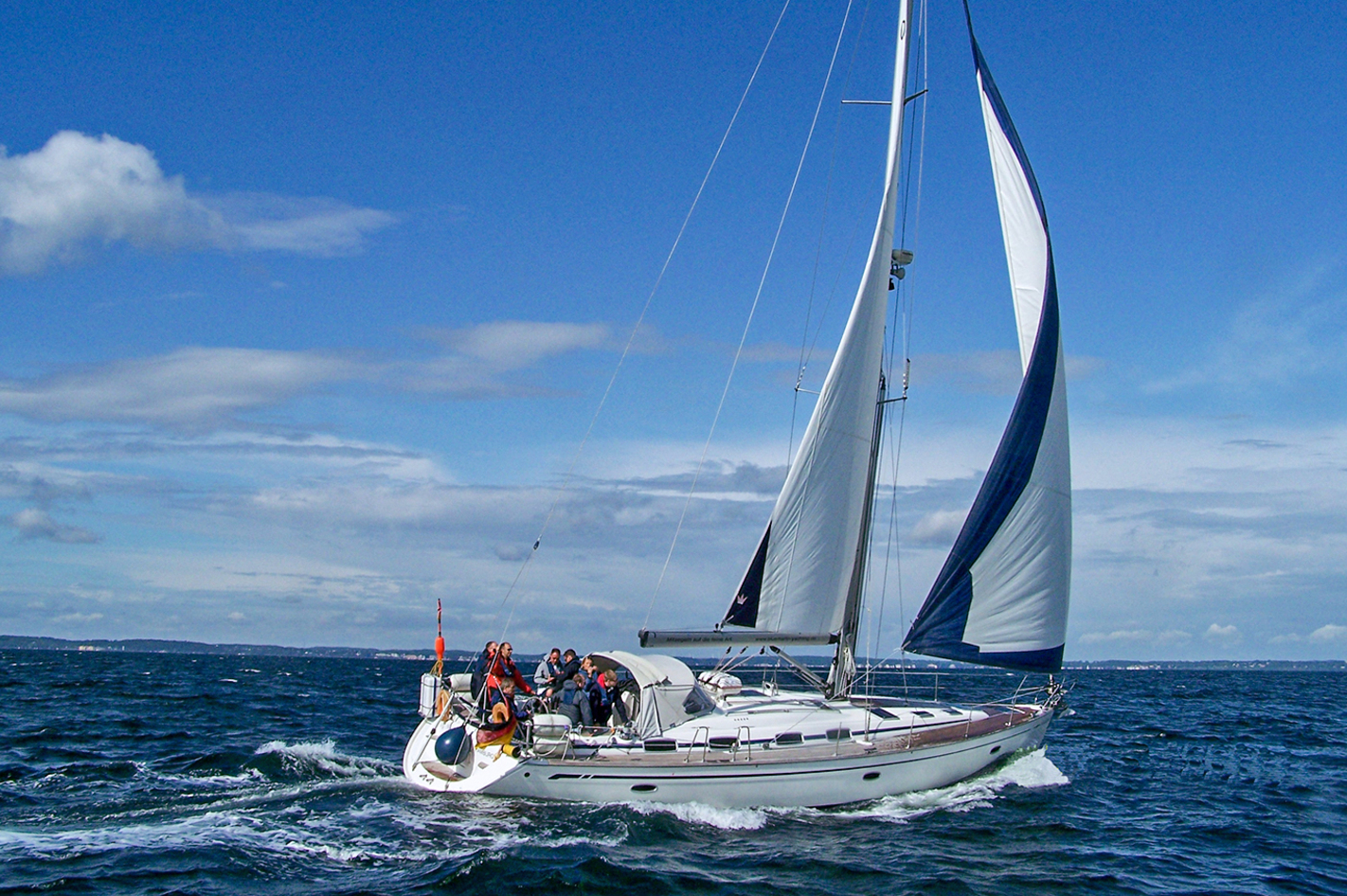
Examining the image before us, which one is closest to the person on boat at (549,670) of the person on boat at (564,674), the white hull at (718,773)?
the person on boat at (564,674)

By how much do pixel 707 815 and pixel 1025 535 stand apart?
7.48 meters

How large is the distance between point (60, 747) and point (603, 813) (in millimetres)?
13166

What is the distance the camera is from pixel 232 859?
482 inches

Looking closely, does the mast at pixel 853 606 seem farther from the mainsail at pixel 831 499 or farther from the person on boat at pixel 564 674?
the person on boat at pixel 564 674

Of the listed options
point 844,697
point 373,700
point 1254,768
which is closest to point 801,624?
point 844,697

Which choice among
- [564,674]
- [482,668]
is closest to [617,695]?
[564,674]

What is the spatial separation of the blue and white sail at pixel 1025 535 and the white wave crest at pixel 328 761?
948 centimetres

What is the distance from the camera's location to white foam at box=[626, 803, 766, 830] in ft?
47.8

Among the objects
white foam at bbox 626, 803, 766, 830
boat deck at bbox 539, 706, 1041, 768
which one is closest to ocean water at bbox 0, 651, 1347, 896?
white foam at bbox 626, 803, 766, 830

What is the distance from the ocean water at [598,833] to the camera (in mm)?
11984

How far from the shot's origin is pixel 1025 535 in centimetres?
1825

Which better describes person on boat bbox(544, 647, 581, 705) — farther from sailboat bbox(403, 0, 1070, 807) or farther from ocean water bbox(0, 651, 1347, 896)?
ocean water bbox(0, 651, 1347, 896)

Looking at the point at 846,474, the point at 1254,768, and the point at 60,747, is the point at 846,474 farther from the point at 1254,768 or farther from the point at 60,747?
the point at 60,747

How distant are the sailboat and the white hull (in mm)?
43
